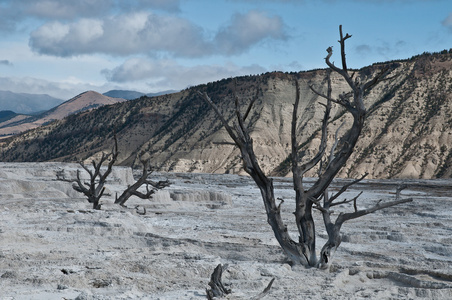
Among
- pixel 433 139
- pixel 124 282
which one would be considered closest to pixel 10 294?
pixel 124 282

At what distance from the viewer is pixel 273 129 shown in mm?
96250

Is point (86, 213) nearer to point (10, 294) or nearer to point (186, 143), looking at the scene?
point (10, 294)

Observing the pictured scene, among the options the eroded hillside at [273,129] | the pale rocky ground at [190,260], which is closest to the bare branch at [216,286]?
the pale rocky ground at [190,260]

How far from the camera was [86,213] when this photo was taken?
53.9 feet

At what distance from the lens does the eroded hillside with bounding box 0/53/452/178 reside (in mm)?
79812

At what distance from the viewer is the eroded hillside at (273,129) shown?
7981 centimetres

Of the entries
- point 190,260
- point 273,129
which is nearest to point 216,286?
point 190,260

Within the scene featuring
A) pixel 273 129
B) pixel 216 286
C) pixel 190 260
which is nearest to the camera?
pixel 216 286

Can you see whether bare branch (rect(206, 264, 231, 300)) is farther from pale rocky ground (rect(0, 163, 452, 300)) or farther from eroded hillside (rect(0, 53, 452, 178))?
eroded hillside (rect(0, 53, 452, 178))

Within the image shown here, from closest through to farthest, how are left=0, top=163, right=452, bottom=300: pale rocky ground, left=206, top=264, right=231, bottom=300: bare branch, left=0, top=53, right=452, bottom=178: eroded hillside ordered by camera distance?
1. left=206, top=264, right=231, bottom=300: bare branch
2. left=0, top=163, right=452, bottom=300: pale rocky ground
3. left=0, top=53, right=452, bottom=178: eroded hillside

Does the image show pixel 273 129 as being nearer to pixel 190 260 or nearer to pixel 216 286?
pixel 190 260

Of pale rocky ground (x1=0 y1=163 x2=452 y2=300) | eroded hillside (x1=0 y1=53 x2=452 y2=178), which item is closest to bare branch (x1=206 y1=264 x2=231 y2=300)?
pale rocky ground (x1=0 y1=163 x2=452 y2=300)

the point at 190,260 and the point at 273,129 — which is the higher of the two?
the point at 273,129

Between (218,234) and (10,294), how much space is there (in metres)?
8.20
